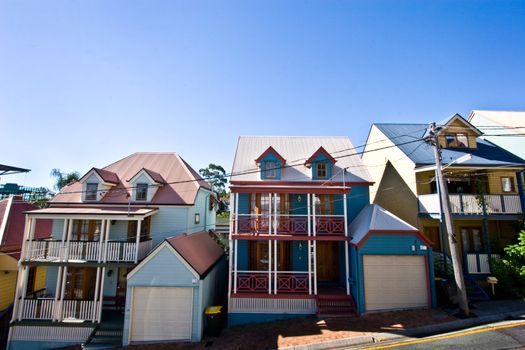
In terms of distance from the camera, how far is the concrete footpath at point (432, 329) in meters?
9.62

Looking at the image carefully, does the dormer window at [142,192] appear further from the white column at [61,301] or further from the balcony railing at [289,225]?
the balcony railing at [289,225]

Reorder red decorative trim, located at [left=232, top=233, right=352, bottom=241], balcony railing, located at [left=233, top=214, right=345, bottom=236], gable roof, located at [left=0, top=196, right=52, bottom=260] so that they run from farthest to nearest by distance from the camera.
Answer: gable roof, located at [left=0, top=196, right=52, bottom=260] < balcony railing, located at [left=233, top=214, right=345, bottom=236] < red decorative trim, located at [left=232, top=233, right=352, bottom=241]

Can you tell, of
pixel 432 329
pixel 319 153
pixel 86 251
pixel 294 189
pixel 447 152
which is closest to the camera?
pixel 432 329

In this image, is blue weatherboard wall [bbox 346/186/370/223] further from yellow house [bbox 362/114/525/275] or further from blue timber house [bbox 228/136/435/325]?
yellow house [bbox 362/114/525/275]

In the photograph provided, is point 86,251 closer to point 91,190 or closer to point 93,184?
point 91,190

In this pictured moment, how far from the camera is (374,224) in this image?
12750 mm

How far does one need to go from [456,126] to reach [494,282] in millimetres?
10237

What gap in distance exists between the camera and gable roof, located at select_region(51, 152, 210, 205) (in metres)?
16.2

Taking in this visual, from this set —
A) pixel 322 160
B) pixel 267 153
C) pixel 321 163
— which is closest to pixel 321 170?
pixel 321 163

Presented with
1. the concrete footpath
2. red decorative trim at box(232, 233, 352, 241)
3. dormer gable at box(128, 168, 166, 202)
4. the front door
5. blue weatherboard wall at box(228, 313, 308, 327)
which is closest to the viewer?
the concrete footpath

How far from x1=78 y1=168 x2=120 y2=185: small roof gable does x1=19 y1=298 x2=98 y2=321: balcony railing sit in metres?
7.05

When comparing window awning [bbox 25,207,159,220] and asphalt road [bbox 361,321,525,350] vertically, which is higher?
window awning [bbox 25,207,159,220]

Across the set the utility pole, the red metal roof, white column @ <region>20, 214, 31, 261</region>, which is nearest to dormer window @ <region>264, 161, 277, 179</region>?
the red metal roof

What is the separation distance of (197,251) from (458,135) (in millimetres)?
19233
